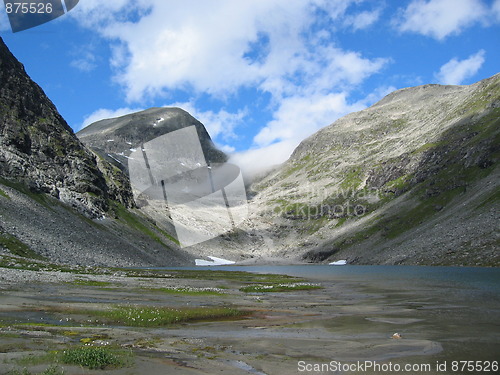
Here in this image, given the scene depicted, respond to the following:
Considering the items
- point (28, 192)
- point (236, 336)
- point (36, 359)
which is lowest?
point (236, 336)

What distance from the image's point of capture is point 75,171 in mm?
182875

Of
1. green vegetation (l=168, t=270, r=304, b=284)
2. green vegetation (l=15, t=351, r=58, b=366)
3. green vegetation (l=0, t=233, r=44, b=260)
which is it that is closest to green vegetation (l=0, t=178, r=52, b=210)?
green vegetation (l=0, t=233, r=44, b=260)

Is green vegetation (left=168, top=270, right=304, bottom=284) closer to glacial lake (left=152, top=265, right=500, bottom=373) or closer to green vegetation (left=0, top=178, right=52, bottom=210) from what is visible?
glacial lake (left=152, top=265, right=500, bottom=373)

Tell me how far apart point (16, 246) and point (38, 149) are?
8494cm

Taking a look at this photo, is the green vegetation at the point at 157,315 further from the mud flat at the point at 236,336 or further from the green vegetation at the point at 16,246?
the green vegetation at the point at 16,246

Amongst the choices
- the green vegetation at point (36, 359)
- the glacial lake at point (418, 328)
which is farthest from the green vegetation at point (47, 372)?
the glacial lake at point (418, 328)

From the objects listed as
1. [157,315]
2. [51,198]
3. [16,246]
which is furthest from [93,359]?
[51,198]

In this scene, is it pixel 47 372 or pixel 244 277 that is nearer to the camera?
pixel 47 372

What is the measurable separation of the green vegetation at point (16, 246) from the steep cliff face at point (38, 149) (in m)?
48.8

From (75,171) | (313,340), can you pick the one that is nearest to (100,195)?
(75,171)

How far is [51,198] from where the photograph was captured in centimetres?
14750

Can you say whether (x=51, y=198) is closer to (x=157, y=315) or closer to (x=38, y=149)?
(x=38, y=149)

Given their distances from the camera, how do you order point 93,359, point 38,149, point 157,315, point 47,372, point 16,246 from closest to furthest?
point 47,372
point 93,359
point 157,315
point 16,246
point 38,149

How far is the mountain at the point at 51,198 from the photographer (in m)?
110
